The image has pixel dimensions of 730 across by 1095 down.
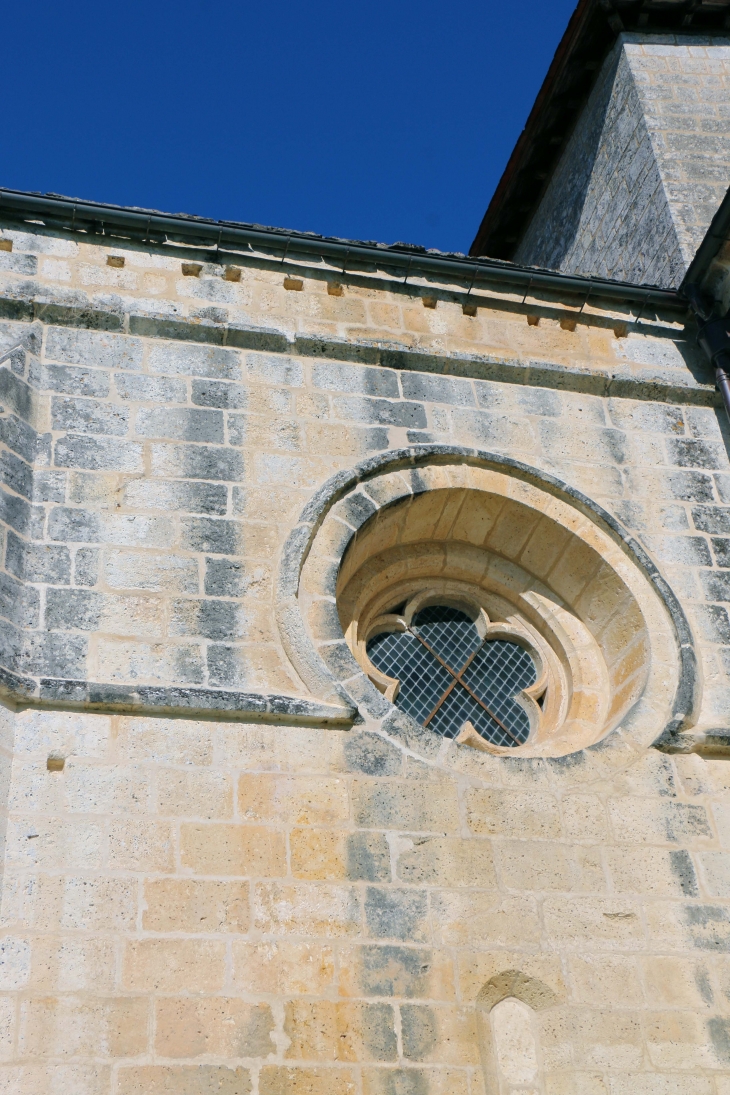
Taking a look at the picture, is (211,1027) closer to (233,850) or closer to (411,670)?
(233,850)

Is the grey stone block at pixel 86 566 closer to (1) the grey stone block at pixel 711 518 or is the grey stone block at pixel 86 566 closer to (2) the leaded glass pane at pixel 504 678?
(2) the leaded glass pane at pixel 504 678

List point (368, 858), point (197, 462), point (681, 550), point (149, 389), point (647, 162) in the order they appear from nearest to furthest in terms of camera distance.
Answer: point (368, 858), point (197, 462), point (149, 389), point (681, 550), point (647, 162)

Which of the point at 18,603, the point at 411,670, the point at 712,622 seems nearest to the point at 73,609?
the point at 18,603

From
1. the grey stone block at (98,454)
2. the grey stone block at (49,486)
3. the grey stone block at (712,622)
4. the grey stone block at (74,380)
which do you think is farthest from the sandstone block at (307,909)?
the grey stone block at (74,380)

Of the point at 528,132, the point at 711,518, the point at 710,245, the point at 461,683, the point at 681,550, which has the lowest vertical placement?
the point at 461,683

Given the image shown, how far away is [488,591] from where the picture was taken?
6336mm

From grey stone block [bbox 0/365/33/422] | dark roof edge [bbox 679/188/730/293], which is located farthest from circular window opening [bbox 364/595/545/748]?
dark roof edge [bbox 679/188/730/293]

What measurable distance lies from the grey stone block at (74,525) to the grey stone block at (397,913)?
1.88 meters

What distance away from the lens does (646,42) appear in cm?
939

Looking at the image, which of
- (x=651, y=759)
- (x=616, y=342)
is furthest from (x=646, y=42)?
(x=651, y=759)

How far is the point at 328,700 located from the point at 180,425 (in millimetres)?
1553

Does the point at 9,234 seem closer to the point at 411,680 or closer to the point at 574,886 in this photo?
the point at 411,680

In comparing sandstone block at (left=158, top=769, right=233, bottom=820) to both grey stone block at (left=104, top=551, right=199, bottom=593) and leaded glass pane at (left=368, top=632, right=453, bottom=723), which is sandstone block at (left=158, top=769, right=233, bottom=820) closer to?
grey stone block at (left=104, top=551, right=199, bottom=593)

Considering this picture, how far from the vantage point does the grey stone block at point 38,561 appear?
5125mm
